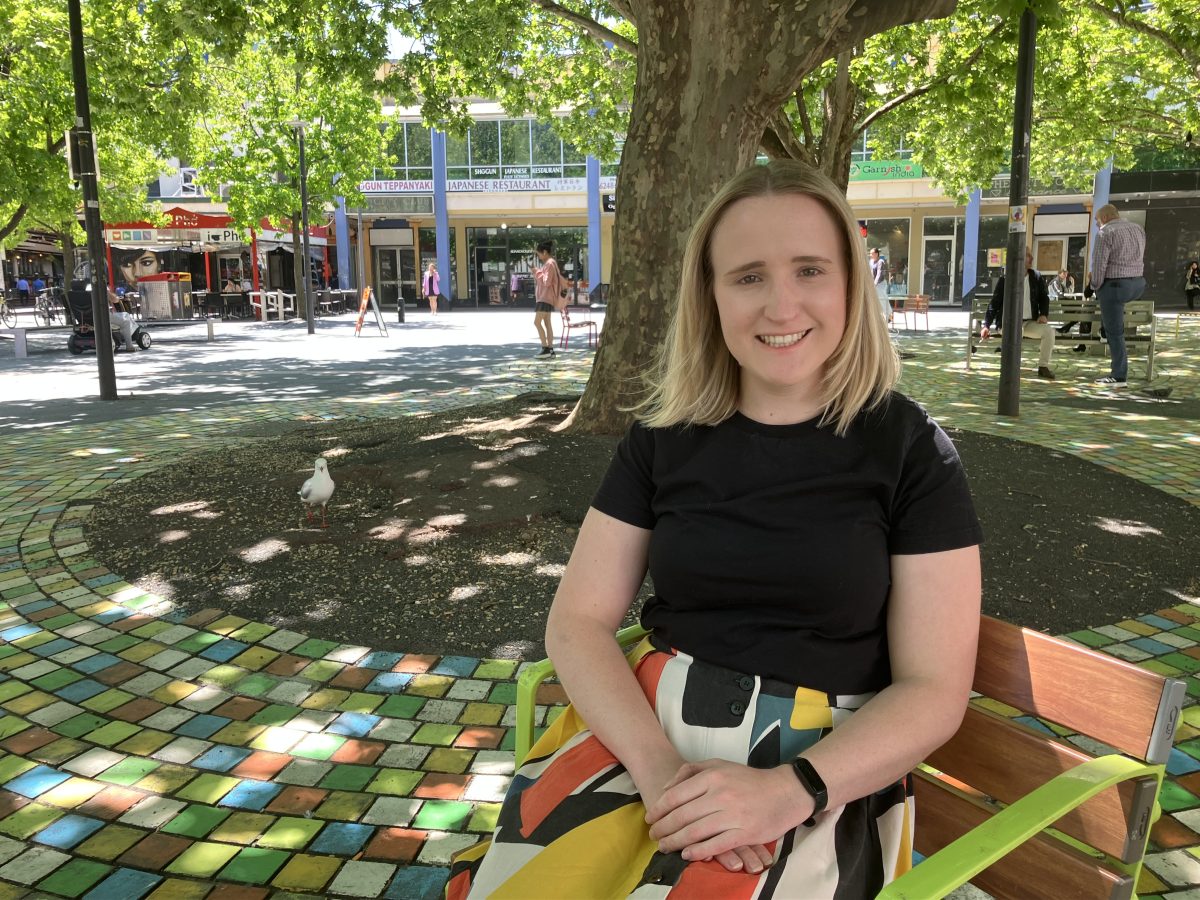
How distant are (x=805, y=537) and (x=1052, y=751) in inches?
21.9

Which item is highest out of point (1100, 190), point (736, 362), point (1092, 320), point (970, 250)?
point (1100, 190)

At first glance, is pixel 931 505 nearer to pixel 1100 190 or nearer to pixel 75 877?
pixel 75 877

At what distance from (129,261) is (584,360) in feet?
80.3

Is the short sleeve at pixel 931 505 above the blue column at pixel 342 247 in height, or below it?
below

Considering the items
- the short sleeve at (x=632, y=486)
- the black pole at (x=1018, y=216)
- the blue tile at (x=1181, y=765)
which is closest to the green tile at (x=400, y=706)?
the short sleeve at (x=632, y=486)

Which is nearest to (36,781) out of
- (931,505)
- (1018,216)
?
(931,505)

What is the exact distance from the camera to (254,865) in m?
2.49

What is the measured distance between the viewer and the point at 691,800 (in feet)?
4.83

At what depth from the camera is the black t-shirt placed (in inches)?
67.4

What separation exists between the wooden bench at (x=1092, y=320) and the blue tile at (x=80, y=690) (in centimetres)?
1174

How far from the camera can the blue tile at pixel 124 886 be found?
2373 mm

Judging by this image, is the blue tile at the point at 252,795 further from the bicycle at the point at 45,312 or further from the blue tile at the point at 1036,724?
the bicycle at the point at 45,312

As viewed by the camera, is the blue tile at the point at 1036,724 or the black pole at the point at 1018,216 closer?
the blue tile at the point at 1036,724

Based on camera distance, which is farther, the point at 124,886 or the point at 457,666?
the point at 457,666
